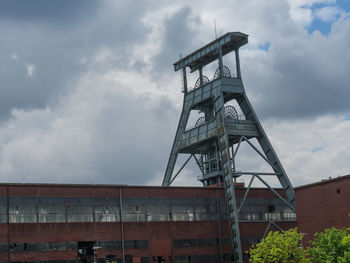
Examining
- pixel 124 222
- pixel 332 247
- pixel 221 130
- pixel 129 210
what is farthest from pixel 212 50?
pixel 332 247

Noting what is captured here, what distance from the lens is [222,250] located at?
65.0m

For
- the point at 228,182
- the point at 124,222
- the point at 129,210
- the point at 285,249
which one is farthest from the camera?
the point at 228,182

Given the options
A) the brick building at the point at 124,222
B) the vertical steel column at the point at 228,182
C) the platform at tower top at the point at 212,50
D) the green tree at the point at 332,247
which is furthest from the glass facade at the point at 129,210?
the green tree at the point at 332,247

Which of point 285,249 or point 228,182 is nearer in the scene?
point 285,249

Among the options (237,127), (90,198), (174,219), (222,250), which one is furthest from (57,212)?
(237,127)

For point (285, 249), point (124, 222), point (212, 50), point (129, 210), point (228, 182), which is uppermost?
point (212, 50)

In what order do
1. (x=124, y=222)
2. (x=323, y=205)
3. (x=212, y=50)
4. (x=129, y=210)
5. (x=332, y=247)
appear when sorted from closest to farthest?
(x=332, y=247)
(x=323, y=205)
(x=124, y=222)
(x=129, y=210)
(x=212, y=50)

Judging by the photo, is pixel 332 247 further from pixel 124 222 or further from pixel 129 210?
pixel 129 210

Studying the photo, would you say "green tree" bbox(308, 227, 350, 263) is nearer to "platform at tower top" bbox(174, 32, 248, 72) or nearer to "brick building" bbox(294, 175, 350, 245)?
"brick building" bbox(294, 175, 350, 245)

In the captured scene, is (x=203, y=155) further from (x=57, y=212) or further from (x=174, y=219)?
(x=57, y=212)

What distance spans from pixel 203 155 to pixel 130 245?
18555mm

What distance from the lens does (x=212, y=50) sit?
71.2 meters

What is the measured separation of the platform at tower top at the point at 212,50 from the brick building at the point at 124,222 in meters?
17.1

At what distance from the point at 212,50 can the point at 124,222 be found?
2429 cm
